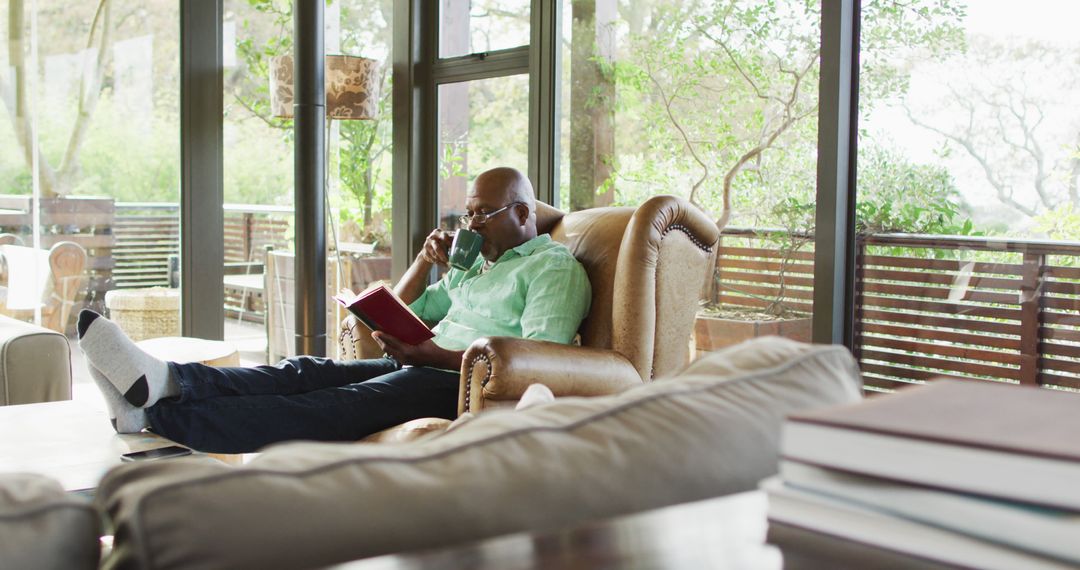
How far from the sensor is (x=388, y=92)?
491 cm

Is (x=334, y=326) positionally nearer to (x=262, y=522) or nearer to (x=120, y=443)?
(x=120, y=443)

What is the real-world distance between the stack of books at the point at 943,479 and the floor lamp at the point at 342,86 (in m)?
4.11

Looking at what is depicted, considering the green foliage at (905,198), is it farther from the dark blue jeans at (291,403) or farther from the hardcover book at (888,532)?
the hardcover book at (888,532)

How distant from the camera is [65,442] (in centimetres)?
221

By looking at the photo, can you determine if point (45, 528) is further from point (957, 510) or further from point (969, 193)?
point (969, 193)

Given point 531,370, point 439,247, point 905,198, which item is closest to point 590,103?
point 439,247

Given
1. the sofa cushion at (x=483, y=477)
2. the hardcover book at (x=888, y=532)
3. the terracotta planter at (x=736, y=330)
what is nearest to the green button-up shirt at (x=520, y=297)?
the terracotta planter at (x=736, y=330)

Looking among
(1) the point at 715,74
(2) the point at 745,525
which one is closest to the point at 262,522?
(2) the point at 745,525

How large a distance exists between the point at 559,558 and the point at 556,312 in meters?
2.27

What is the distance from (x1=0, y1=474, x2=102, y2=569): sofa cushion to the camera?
59cm

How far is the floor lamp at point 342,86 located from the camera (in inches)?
179

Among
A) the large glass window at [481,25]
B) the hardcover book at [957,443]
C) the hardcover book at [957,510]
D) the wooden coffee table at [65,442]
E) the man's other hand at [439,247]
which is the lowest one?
the wooden coffee table at [65,442]

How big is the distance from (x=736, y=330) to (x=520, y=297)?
2.90 ft

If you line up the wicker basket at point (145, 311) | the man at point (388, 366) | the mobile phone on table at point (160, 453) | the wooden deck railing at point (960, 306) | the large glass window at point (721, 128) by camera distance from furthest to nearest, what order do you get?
the wicker basket at point (145, 311), the large glass window at point (721, 128), the wooden deck railing at point (960, 306), the man at point (388, 366), the mobile phone on table at point (160, 453)
